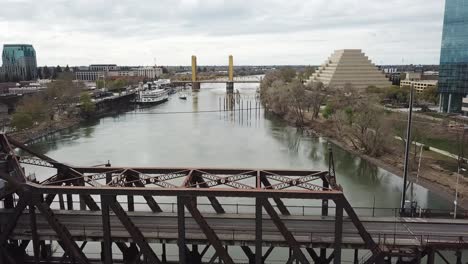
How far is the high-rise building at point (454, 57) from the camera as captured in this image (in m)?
59.4

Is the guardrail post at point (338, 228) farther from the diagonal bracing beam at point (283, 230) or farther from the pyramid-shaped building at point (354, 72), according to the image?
the pyramid-shaped building at point (354, 72)

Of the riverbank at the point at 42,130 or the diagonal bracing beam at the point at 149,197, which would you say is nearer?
the diagonal bracing beam at the point at 149,197

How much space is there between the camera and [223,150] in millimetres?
43094

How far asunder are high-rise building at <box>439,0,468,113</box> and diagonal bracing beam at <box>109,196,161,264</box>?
61.5 metres

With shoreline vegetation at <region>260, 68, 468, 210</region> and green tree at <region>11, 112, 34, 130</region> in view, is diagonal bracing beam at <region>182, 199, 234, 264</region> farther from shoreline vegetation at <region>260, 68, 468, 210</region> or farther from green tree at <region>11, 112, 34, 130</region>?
green tree at <region>11, 112, 34, 130</region>

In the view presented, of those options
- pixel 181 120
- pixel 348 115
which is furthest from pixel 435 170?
pixel 181 120

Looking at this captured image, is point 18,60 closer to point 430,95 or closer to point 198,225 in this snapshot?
point 430,95

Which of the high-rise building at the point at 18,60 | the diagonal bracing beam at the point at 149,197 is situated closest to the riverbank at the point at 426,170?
the diagonal bracing beam at the point at 149,197

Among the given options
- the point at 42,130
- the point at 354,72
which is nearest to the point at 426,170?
the point at 42,130

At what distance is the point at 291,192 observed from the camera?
41.3 ft

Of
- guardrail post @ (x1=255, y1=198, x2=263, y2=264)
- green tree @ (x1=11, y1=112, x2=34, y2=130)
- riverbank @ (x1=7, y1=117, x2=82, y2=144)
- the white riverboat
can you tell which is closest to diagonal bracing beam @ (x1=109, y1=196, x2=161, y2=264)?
guardrail post @ (x1=255, y1=198, x2=263, y2=264)

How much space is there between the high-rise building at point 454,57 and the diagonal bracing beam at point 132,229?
6155cm

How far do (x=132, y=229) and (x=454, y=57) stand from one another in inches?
2515

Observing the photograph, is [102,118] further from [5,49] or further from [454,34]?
[5,49]
